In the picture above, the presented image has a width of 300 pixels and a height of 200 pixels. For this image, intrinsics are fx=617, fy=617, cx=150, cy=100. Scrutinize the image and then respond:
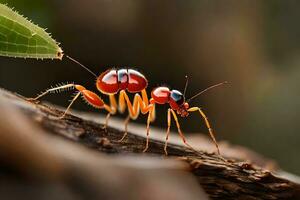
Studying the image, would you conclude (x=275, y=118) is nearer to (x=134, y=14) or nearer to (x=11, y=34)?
(x=134, y=14)

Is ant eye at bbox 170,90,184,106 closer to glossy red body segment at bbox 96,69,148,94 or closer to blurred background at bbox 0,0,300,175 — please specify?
glossy red body segment at bbox 96,69,148,94

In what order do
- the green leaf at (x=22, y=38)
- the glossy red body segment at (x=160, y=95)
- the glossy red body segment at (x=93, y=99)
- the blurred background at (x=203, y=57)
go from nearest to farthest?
the green leaf at (x=22, y=38), the glossy red body segment at (x=93, y=99), the glossy red body segment at (x=160, y=95), the blurred background at (x=203, y=57)

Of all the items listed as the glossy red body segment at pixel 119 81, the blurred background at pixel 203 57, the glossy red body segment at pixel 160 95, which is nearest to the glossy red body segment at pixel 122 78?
the glossy red body segment at pixel 119 81

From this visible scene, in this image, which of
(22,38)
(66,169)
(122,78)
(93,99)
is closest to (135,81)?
(122,78)

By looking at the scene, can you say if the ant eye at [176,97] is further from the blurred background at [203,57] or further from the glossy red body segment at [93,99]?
the blurred background at [203,57]

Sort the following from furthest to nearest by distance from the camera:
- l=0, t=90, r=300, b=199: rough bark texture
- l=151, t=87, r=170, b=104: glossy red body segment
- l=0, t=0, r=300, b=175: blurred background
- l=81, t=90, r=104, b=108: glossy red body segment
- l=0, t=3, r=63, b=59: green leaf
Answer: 1. l=0, t=0, r=300, b=175: blurred background
2. l=151, t=87, r=170, b=104: glossy red body segment
3. l=81, t=90, r=104, b=108: glossy red body segment
4. l=0, t=3, r=63, b=59: green leaf
5. l=0, t=90, r=300, b=199: rough bark texture

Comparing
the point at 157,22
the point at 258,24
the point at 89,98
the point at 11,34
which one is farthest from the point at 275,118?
the point at 11,34

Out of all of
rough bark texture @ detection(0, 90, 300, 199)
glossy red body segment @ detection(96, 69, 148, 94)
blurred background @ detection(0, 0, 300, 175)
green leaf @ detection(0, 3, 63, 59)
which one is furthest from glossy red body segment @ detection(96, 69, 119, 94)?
blurred background @ detection(0, 0, 300, 175)
